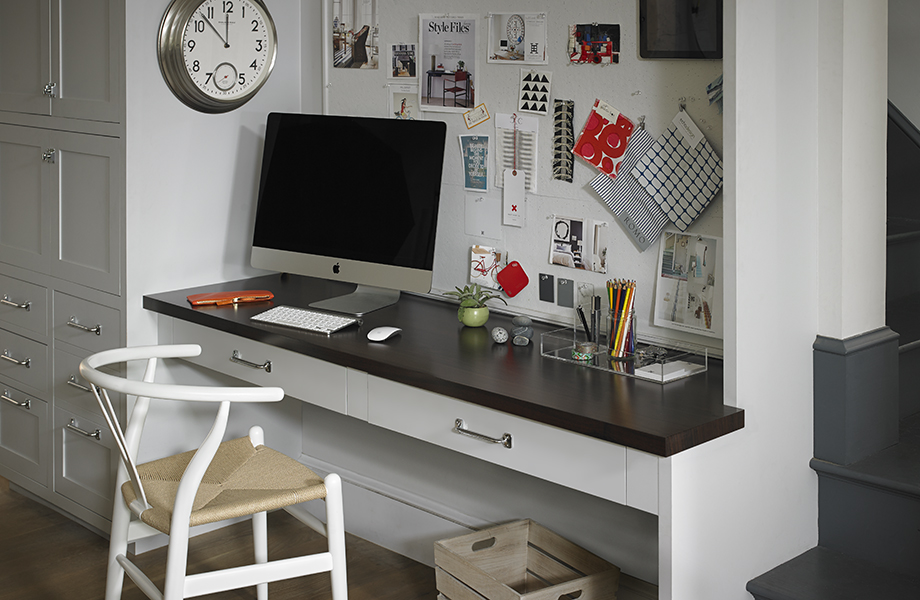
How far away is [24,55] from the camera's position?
9.50ft

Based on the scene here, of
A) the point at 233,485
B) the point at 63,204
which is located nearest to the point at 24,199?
the point at 63,204

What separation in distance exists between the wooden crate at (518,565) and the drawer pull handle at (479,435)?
0.38 metres

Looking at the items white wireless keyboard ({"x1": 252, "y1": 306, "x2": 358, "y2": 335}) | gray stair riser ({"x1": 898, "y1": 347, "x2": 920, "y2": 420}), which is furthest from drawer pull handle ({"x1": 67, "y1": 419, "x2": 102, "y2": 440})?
gray stair riser ({"x1": 898, "y1": 347, "x2": 920, "y2": 420})

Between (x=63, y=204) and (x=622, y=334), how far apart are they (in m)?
1.81

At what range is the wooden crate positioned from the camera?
206 centimetres

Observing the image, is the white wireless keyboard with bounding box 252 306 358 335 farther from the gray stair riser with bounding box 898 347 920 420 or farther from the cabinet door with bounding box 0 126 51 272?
the gray stair riser with bounding box 898 347 920 420

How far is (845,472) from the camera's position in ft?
6.35

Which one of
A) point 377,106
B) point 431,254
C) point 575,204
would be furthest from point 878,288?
point 377,106

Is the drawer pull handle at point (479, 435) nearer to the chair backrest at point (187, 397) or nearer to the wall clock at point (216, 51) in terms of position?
the chair backrest at point (187, 397)

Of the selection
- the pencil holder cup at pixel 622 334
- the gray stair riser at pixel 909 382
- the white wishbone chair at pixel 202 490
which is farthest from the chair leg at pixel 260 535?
the gray stair riser at pixel 909 382

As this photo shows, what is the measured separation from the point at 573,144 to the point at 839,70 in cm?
64

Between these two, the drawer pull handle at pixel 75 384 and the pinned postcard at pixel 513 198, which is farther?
the drawer pull handle at pixel 75 384

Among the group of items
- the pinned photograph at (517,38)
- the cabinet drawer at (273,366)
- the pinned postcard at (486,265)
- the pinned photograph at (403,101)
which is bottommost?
the cabinet drawer at (273,366)

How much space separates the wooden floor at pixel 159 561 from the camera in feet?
8.30
